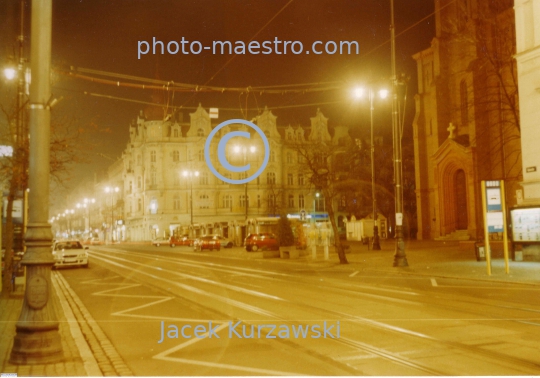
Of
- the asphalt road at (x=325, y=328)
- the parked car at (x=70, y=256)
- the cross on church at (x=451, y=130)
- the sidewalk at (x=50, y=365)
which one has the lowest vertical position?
the asphalt road at (x=325, y=328)

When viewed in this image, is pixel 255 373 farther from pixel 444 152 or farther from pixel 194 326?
pixel 444 152

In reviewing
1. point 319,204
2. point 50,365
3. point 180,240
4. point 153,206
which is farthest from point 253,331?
point 319,204

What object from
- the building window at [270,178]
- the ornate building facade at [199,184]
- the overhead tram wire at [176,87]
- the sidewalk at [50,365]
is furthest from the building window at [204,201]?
the sidewalk at [50,365]

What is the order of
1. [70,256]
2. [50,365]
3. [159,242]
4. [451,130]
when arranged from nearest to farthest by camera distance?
[50,365] < [70,256] < [451,130] < [159,242]

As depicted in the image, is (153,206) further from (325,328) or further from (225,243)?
(325,328)

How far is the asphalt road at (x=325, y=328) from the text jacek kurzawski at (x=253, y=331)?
0.02m

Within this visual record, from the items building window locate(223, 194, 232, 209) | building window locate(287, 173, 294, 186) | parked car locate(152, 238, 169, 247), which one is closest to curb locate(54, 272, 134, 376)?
building window locate(287, 173, 294, 186)

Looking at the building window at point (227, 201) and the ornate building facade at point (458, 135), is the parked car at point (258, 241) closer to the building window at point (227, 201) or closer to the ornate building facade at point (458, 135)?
the ornate building facade at point (458, 135)

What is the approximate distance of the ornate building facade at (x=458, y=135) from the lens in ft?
140

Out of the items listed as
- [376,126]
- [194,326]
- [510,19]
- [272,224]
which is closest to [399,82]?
[510,19]

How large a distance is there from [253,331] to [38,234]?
416 cm

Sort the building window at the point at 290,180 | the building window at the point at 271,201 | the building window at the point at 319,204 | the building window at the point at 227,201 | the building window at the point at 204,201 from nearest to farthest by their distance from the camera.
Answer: the building window at the point at 290,180, the building window at the point at 271,201, the building window at the point at 204,201, the building window at the point at 227,201, the building window at the point at 319,204

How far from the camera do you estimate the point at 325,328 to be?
10266mm

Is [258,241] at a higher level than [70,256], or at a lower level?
higher
